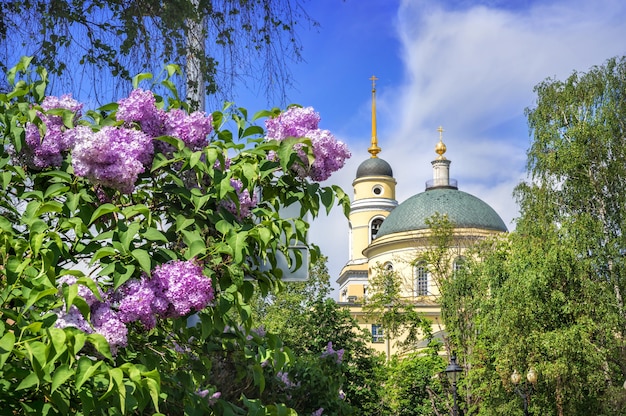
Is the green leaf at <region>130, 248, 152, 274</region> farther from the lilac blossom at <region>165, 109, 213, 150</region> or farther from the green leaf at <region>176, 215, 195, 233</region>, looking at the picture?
the lilac blossom at <region>165, 109, 213, 150</region>

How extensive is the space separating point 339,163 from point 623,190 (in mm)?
22546

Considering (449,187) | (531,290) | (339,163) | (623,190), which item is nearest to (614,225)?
(623,190)

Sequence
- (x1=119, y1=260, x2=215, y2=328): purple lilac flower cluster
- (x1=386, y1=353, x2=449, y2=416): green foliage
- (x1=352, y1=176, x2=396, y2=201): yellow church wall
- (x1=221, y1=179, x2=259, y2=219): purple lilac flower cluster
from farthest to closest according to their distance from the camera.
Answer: (x1=352, y1=176, x2=396, y2=201): yellow church wall
(x1=386, y1=353, x2=449, y2=416): green foliage
(x1=221, y1=179, x2=259, y2=219): purple lilac flower cluster
(x1=119, y1=260, x2=215, y2=328): purple lilac flower cluster

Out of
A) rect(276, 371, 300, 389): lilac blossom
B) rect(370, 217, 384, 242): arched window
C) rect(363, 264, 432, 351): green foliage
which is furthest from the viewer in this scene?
rect(370, 217, 384, 242): arched window

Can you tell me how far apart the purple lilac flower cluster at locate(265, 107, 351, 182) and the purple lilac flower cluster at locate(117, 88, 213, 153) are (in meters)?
0.34

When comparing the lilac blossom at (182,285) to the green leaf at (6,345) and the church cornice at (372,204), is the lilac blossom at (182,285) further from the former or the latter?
the church cornice at (372,204)

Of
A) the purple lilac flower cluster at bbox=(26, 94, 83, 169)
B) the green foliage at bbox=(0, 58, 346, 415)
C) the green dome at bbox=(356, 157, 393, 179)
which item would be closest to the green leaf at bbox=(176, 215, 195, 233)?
the green foliage at bbox=(0, 58, 346, 415)

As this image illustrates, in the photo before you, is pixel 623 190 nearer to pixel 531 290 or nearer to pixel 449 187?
pixel 531 290

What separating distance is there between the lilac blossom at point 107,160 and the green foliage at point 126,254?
11 cm

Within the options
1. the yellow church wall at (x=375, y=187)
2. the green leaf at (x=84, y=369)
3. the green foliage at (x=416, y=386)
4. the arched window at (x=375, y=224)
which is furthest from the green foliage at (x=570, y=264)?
the yellow church wall at (x=375, y=187)

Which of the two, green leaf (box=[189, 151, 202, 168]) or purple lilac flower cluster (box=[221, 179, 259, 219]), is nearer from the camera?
green leaf (box=[189, 151, 202, 168])

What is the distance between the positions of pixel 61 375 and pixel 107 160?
1.15 m

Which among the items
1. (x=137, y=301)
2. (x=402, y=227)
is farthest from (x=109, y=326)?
(x=402, y=227)

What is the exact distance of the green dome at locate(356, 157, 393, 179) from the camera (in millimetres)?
75625
